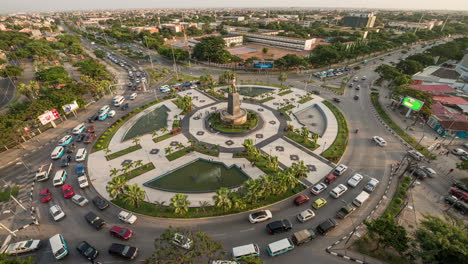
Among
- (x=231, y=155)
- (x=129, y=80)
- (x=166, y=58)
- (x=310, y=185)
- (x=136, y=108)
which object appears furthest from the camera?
(x=166, y=58)

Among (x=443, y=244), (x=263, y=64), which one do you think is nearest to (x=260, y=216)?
(x=443, y=244)

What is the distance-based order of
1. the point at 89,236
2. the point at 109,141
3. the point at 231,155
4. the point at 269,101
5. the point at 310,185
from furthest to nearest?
the point at 269,101 < the point at 109,141 < the point at 231,155 < the point at 310,185 < the point at 89,236

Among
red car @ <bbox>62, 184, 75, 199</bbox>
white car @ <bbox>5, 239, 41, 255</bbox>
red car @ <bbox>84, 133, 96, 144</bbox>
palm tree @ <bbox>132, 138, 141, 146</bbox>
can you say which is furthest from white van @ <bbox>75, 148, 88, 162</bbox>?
white car @ <bbox>5, 239, 41, 255</bbox>

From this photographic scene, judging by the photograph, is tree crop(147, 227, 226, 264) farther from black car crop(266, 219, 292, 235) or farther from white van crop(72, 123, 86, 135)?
white van crop(72, 123, 86, 135)

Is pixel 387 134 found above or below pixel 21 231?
above

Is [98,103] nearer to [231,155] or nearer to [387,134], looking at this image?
[231,155]

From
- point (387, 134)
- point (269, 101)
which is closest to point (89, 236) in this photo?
point (269, 101)

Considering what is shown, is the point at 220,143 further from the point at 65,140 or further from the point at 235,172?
the point at 65,140
